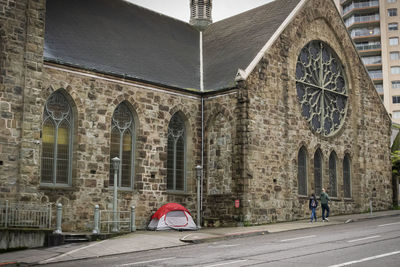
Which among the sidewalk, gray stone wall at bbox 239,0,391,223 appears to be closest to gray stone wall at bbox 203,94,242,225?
gray stone wall at bbox 239,0,391,223

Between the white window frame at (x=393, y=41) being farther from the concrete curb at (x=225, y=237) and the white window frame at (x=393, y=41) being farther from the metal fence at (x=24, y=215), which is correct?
the metal fence at (x=24, y=215)

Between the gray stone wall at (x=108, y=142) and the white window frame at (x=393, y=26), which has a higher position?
the white window frame at (x=393, y=26)

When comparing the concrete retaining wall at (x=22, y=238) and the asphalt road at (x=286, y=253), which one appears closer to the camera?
the asphalt road at (x=286, y=253)

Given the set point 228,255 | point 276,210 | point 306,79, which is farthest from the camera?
point 306,79

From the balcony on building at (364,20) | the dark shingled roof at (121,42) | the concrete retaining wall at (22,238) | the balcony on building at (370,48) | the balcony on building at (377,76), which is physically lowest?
the concrete retaining wall at (22,238)

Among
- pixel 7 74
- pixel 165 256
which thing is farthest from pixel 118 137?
pixel 165 256

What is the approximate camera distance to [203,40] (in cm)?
3353

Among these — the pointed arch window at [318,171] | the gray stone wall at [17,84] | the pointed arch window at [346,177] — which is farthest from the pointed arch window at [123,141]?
the pointed arch window at [346,177]

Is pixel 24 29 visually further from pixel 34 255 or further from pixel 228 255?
pixel 228 255

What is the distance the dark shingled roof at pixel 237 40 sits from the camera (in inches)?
1086

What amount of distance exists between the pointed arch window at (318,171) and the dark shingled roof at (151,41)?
7.08 metres

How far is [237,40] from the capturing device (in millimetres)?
30609

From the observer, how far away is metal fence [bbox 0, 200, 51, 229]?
18078 millimetres

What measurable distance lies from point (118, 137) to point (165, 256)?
34.4 ft
